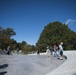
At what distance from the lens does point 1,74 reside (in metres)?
11.6

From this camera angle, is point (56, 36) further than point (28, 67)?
Yes

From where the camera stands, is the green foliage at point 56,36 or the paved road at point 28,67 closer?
the paved road at point 28,67

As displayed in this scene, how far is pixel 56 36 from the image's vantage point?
6272 cm

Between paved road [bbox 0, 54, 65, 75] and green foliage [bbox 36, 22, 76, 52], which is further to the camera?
green foliage [bbox 36, 22, 76, 52]

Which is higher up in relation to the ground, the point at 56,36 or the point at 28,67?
the point at 56,36

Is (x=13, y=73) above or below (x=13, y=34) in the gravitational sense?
below

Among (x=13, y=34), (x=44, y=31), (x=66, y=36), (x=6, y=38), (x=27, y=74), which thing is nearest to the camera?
(x=27, y=74)

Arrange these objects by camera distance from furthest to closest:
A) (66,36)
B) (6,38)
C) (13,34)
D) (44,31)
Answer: (13,34)
(6,38)
(44,31)
(66,36)

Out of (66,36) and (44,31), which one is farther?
(44,31)

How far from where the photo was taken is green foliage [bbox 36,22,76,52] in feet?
204

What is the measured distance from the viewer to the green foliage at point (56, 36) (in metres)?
62.2

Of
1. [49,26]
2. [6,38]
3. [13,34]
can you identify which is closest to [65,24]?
[49,26]

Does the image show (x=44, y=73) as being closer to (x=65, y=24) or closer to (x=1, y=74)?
(x=1, y=74)

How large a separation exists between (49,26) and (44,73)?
56.4 metres
